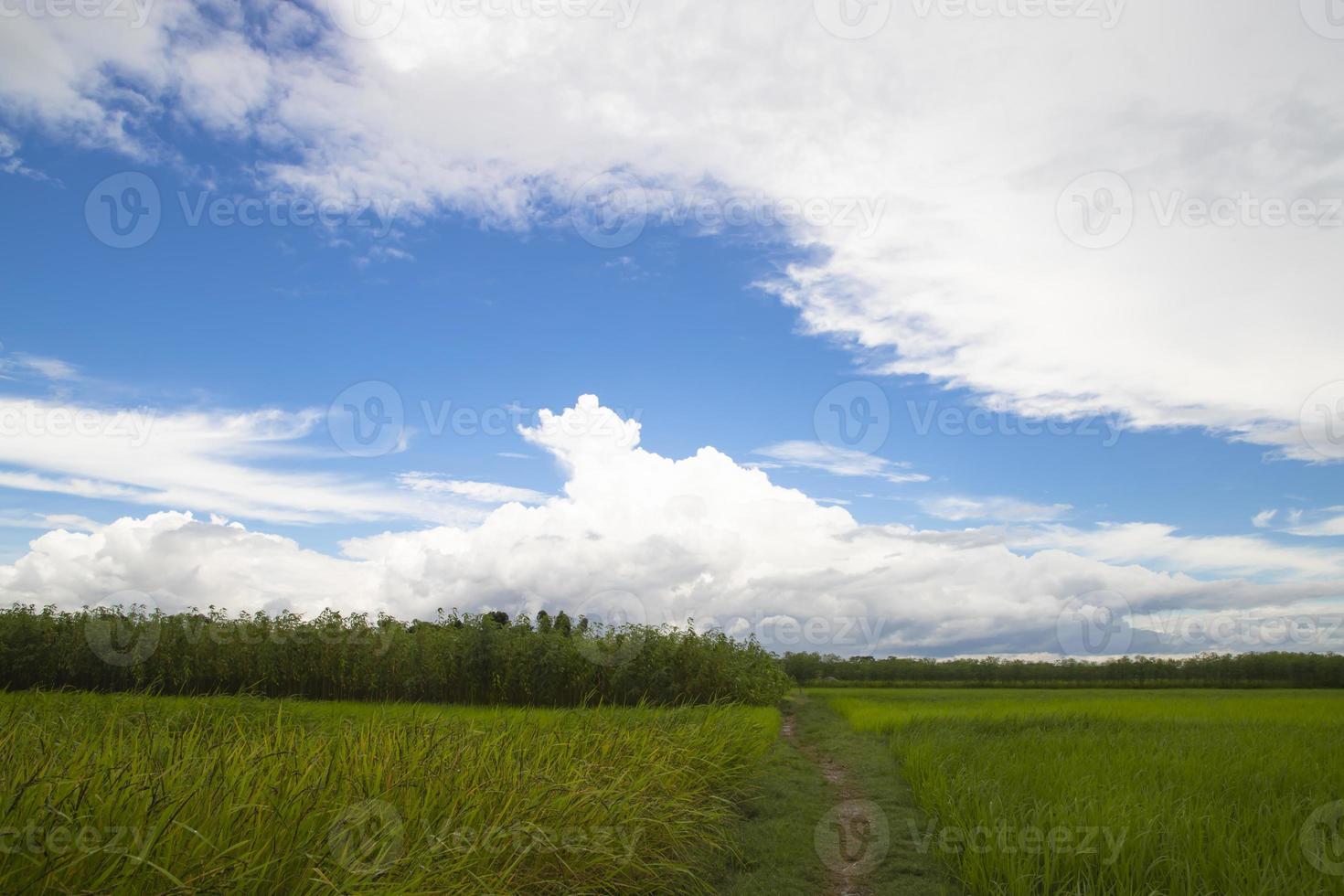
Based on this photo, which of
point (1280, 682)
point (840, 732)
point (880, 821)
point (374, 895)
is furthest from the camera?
point (1280, 682)

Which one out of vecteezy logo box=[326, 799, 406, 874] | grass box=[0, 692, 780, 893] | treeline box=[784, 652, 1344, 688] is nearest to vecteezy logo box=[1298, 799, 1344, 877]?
grass box=[0, 692, 780, 893]

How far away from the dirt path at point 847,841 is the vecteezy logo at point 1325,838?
137 inches

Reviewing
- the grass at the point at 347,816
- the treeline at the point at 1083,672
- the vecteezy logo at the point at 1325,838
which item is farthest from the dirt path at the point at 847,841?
the treeline at the point at 1083,672

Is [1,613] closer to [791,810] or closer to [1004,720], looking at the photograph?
[791,810]

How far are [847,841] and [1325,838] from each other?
170 inches

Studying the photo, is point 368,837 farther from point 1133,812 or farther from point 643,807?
point 1133,812

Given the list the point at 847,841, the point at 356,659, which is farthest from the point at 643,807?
the point at 356,659

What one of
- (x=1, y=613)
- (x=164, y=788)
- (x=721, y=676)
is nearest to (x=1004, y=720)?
(x=721, y=676)

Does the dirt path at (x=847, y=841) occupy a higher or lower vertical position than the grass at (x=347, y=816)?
lower

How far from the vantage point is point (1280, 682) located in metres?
61.7

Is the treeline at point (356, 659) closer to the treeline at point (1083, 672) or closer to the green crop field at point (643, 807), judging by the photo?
the green crop field at point (643, 807)

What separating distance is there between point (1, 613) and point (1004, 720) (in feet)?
93.4

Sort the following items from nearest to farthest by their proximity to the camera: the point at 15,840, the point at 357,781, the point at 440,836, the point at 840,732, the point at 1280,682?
the point at 15,840 → the point at 440,836 → the point at 357,781 → the point at 840,732 → the point at 1280,682

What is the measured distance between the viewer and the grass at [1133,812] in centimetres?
615
